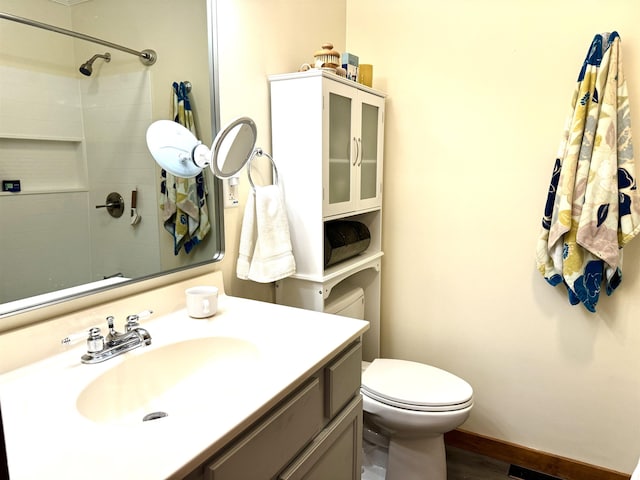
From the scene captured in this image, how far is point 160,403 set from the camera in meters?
1.08

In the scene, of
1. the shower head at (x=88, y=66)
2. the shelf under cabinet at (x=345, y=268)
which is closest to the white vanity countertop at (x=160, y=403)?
the shelf under cabinet at (x=345, y=268)

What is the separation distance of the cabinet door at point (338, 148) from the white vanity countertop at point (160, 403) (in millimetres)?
517

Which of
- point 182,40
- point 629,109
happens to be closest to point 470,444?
point 629,109

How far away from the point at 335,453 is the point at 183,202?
867 mm

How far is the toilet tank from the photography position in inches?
73.1

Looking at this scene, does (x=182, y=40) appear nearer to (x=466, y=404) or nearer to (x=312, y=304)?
(x=312, y=304)

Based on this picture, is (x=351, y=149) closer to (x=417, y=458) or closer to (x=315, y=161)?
(x=315, y=161)

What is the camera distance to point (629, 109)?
1.66m

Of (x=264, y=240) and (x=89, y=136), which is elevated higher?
(x=89, y=136)

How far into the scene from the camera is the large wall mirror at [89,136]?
3.27 ft

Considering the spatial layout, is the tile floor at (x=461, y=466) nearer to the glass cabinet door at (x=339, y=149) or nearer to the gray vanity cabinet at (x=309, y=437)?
the gray vanity cabinet at (x=309, y=437)

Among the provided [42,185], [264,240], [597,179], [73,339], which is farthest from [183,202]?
[597,179]

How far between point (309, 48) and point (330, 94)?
1.40ft

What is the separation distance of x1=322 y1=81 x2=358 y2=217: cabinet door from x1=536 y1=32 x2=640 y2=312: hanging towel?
0.80m
